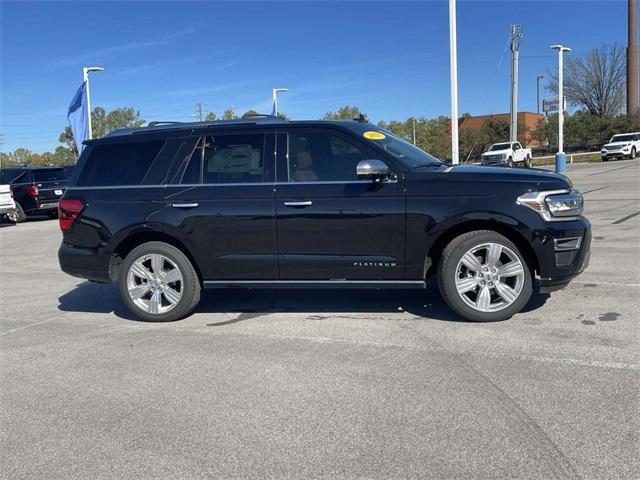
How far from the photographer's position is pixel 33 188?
1900 centimetres

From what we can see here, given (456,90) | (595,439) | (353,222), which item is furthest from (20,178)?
(595,439)

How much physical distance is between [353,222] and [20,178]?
17427mm

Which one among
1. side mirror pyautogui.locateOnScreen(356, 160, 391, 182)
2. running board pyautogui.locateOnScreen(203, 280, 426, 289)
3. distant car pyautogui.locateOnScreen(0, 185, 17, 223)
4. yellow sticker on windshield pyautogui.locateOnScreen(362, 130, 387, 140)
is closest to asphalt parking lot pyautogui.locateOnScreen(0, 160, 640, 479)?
running board pyautogui.locateOnScreen(203, 280, 426, 289)

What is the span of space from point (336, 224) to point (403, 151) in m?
1.11

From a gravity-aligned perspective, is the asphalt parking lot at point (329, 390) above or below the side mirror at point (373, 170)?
below

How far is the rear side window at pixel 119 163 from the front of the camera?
235 inches

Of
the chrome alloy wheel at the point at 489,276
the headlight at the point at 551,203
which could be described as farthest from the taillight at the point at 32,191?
the headlight at the point at 551,203

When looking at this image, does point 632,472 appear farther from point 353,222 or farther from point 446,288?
point 353,222

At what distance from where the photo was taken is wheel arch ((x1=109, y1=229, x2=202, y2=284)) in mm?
5887

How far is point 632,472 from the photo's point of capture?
9.39 ft

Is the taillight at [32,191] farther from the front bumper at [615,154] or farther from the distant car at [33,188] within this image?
the front bumper at [615,154]

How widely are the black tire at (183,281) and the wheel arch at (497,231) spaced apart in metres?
2.38

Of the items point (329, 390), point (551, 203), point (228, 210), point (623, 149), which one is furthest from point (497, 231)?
point (623, 149)

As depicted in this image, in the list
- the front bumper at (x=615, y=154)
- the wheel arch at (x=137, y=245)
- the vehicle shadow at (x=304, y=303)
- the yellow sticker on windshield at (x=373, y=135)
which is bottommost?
the vehicle shadow at (x=304, y=303)
